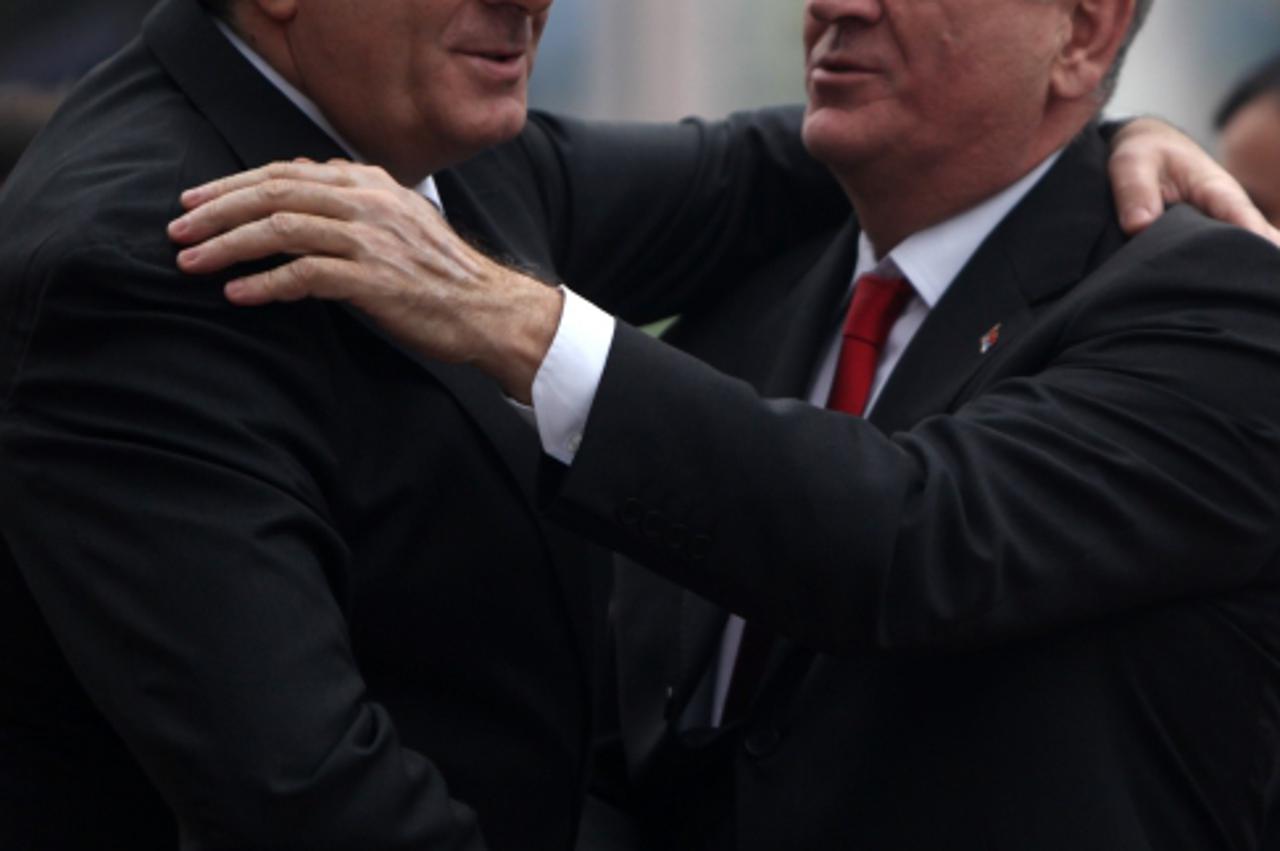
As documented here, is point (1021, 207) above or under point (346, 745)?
above

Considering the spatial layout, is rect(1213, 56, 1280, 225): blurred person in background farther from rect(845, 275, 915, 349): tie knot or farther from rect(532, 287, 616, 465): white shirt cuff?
rect(532, 287, 616, 465): white shirt cuff

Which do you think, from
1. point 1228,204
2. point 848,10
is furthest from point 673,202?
point 1228,204

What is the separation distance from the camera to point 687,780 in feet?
9.71

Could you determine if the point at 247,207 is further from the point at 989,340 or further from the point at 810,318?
the point at 810,318

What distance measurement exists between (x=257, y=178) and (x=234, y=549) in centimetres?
42

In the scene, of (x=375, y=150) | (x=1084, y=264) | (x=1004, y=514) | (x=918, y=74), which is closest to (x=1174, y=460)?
(x=1004, y=514)

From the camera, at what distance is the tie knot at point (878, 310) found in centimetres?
304

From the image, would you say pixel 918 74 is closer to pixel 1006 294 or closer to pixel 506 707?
pixel 1006 294

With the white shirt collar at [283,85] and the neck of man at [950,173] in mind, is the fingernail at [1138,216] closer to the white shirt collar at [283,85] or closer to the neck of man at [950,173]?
the neck of man at [950,173]

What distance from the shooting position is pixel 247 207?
7.13 feet

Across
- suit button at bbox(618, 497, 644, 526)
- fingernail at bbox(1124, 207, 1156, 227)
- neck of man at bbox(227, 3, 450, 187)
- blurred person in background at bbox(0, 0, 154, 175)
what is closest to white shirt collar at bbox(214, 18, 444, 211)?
neck of man at bbox(227, 3, 450, 187)

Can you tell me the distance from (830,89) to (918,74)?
0.15m

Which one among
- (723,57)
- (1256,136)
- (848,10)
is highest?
(848,10)

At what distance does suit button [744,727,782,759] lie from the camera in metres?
2.75
